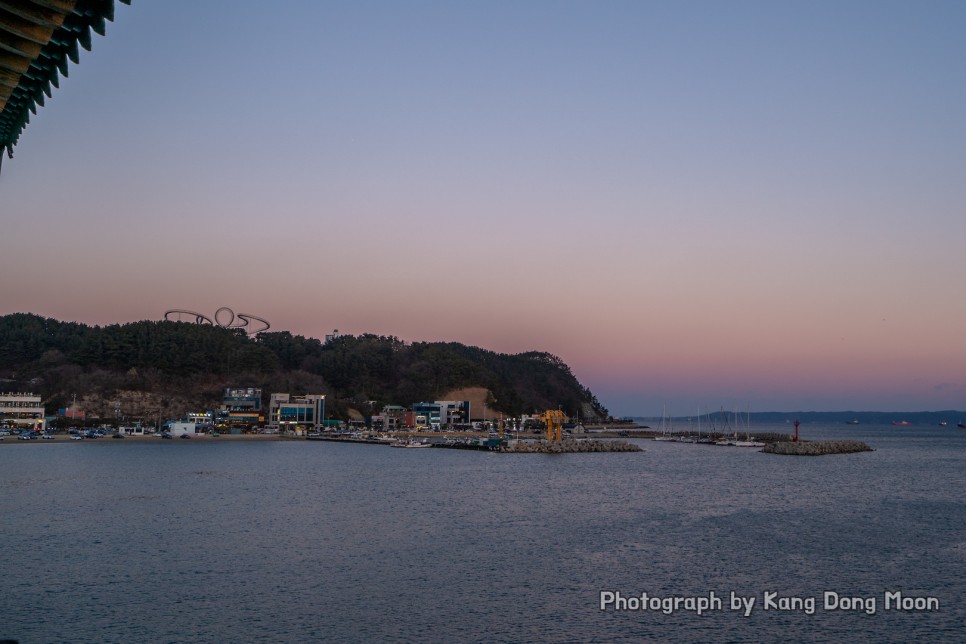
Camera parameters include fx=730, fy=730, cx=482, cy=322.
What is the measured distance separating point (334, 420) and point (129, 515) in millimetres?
125636

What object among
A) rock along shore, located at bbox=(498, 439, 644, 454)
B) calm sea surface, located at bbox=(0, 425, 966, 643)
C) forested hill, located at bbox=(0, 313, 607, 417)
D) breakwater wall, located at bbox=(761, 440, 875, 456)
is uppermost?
forested hill, located at bbox=(0, 313, 607, 417)

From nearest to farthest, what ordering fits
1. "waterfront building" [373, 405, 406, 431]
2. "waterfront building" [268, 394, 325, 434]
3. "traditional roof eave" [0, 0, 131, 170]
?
"traditional roof eave" [0, 0, 131, 170], "waterfront building" [268, 394, 325, 434], "waterfront building" [373, 405, 406, 431]

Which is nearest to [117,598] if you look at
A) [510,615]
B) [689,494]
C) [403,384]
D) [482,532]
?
[510,615]

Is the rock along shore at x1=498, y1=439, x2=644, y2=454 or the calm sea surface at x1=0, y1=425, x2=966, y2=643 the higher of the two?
the calm sea surface at x1=0, y1=425, x2=966, y2=643

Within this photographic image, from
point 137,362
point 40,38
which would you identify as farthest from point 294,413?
point 40,38

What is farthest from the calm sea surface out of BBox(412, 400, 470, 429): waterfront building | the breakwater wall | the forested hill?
BBox(412, 400, 470, 429): waterfront building

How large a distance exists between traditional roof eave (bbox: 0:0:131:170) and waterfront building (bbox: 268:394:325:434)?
489ft

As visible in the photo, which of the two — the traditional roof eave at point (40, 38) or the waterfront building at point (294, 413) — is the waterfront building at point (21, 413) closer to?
the waterfront building at point (294, 413)

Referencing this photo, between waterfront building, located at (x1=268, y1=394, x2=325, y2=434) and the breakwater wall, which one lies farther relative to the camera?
waterfront building, located at (x1=268, y1=394, x2=325, y2=434)

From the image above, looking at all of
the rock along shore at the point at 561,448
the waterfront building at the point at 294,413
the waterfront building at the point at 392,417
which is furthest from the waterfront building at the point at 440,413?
the rock along shore at the point at 561,448

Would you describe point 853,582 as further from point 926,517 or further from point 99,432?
point 99,432

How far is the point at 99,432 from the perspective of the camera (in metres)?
128

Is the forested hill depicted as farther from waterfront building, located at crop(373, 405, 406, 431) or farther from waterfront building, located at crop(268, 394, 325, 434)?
waterfront building, located at crop(268, 394, 325, 434)

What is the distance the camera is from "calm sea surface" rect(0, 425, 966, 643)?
75.7ft
